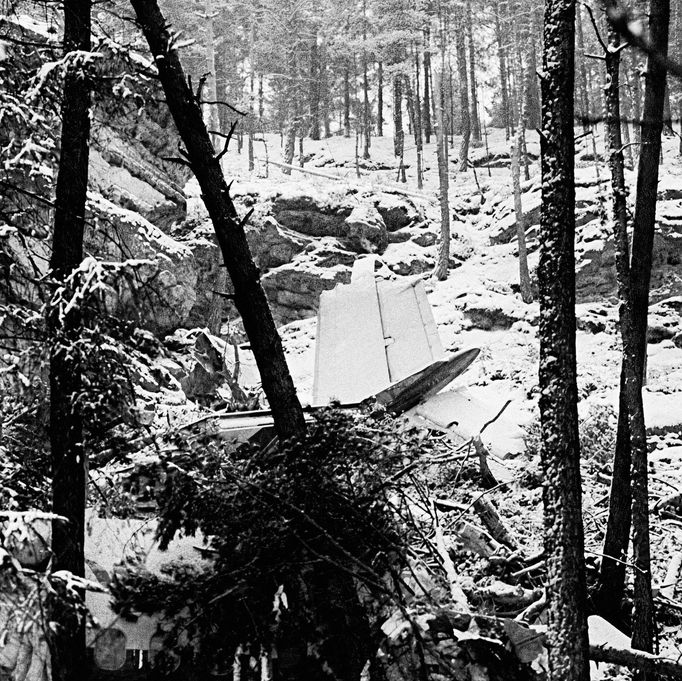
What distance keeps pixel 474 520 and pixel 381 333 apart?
634 centimetres

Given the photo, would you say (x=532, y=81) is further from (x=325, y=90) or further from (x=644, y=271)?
(x=644, y=271)

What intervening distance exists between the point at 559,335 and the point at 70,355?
11.4 feet

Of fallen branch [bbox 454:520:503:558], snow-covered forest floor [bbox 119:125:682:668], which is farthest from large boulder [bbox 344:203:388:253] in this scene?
fallen branch [bbox 454:520:503:558]

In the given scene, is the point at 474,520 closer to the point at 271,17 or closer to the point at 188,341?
the point at 188,341

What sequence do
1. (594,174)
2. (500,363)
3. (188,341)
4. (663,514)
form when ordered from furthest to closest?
(594,174) → (500,363) → (188,341) → (663,514)

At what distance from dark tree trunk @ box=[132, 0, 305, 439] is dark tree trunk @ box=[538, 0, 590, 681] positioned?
2.24 m

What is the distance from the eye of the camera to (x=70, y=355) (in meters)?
4.45

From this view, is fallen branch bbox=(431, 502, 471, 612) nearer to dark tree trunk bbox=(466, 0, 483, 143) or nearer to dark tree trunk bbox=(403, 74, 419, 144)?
dark tree trunk bbox=(466, 0, 483, 143)

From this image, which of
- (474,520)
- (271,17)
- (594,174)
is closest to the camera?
(474,520)

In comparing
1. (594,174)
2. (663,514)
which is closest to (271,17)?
(594,174)

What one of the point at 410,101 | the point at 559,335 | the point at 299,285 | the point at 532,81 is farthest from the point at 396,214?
the point at 559,335

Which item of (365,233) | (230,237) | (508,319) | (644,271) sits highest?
(230,237)

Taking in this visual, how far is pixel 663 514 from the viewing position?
754 cm

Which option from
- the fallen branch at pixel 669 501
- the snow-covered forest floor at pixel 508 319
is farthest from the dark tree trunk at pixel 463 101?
the fallen branch at pixel 669 501
